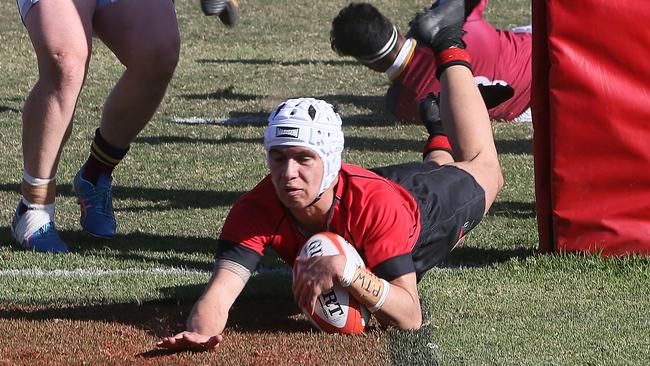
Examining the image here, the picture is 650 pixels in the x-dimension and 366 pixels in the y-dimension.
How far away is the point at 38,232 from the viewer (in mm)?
5672

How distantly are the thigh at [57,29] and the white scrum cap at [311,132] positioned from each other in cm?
151

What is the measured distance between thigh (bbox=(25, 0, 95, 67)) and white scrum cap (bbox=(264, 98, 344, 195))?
1.51 meters

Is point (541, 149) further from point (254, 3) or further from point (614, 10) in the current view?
point (254, 3)

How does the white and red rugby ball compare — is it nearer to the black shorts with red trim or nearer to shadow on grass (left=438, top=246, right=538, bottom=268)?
the black shorts with red trim

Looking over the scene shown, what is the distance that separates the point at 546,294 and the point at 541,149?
2.43 feet

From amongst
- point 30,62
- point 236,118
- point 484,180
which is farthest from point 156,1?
point 30,62

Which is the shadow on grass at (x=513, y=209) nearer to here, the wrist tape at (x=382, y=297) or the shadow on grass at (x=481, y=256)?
the shadow on grass at (x=481, y=256)

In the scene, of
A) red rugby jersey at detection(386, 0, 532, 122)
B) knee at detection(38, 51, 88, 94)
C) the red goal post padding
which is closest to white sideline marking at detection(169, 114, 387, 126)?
red rugby jersey at detection(386, 0, 532, 122)

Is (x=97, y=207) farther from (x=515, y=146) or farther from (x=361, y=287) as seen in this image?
(x=515, y=146)

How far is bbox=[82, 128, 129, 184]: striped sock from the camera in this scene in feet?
19.8

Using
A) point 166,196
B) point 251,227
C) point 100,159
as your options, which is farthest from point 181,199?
point 251,227

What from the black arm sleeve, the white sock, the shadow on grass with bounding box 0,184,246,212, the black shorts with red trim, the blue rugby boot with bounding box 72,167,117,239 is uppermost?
the black arm sleeve

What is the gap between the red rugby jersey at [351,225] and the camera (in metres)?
4.35

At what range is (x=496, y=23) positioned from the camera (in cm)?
1634
